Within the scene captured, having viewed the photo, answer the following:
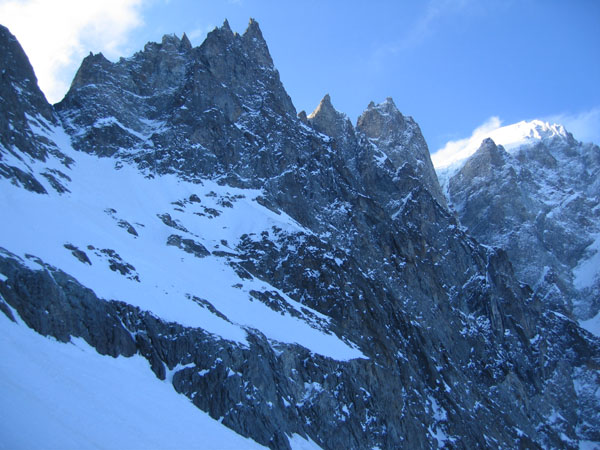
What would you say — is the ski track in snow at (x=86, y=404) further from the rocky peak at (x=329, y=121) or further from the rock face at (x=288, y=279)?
the rocky peak at (x=329, y=121)

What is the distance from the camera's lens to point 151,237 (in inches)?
2295

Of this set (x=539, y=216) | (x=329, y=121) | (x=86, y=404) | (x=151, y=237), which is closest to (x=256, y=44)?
(x=329, y=121)

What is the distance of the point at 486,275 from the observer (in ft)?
282

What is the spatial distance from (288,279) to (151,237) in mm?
14542

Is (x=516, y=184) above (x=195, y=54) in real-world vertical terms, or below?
above

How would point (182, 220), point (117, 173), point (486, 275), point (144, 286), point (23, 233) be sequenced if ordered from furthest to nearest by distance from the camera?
point (486, 275)
point (117, 173)
point (182, 220)
point (144, 286)
point (23, 233)

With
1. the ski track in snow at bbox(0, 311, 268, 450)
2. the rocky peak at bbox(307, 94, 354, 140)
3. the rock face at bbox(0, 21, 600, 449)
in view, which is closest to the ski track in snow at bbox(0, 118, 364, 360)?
the rock face at bbox(0, 21, 600, 449)

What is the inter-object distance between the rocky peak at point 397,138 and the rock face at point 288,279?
10106 millimetres

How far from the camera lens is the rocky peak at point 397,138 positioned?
379 ft

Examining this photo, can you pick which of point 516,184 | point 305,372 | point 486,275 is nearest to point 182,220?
point 305,372

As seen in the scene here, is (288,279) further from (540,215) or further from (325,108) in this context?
(540,215)

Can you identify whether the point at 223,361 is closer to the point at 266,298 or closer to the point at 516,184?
the point at 266,298

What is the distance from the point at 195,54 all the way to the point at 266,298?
172ft

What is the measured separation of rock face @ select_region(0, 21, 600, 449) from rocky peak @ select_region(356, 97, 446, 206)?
1011 centimetres
